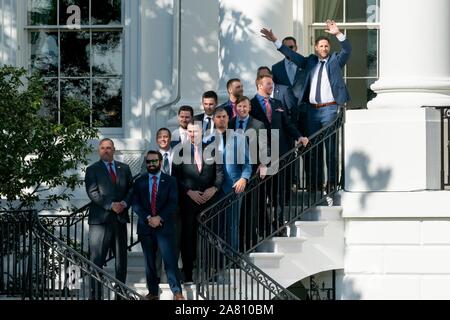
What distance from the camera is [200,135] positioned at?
2103cm

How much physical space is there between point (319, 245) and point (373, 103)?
6.08ft

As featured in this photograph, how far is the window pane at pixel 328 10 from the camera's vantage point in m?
25.1

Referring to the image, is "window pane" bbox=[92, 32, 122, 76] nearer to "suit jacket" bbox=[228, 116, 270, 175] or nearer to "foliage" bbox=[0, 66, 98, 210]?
"foliage" bbox=[0, 66, 98, 210]

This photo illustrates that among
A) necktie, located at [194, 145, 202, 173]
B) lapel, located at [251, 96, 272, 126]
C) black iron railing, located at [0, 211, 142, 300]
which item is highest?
lapel, located at [251, 96, 272, 126]

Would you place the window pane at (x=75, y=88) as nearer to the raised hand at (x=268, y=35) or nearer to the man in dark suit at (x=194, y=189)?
the raised hand at (x=268, y=35)

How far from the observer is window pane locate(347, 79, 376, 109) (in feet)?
81.4

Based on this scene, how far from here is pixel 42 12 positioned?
2588 centimetres

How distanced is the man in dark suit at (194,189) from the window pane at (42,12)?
18.1 ft

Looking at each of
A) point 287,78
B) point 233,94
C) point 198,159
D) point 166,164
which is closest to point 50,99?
point 287,78

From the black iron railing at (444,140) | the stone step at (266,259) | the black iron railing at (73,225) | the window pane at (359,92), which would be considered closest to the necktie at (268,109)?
the stone step at (266,259)

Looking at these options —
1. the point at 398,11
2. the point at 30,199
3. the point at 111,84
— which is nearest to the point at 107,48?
the point at 111,84

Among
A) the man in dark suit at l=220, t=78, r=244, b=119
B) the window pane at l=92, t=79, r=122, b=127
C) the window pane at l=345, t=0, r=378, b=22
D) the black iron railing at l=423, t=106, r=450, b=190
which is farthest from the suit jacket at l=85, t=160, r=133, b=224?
the window pane at l=345, t=0, r=378, b=22

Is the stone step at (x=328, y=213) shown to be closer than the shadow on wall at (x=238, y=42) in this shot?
Yes
